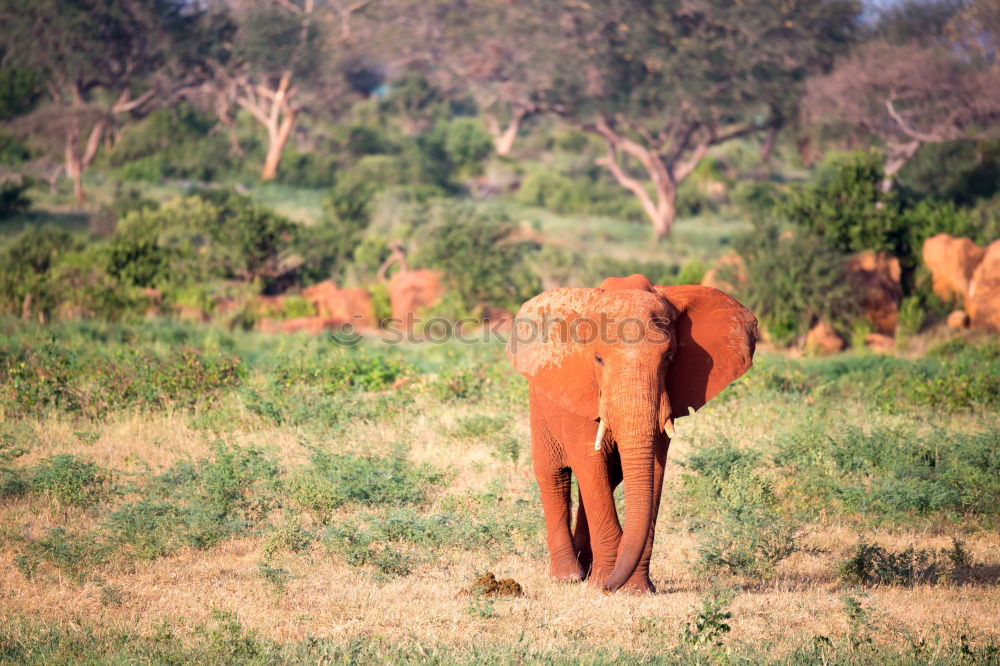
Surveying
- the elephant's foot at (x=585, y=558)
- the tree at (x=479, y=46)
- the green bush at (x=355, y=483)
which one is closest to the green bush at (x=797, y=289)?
the green bush at (x=355, y=483)

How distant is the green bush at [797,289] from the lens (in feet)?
63.1

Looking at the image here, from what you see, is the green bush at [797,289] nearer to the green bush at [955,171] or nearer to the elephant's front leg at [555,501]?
the green bush at [955,171]

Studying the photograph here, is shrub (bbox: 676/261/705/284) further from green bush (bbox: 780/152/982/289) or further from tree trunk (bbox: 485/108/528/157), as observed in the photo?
tree trunk (bbox: 485/108/528/157)

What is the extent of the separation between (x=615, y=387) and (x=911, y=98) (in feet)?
86.9

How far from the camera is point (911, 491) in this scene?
29.7 ft

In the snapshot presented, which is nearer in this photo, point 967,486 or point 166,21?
point 967,486

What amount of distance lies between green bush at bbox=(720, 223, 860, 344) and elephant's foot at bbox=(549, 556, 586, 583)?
506 inches

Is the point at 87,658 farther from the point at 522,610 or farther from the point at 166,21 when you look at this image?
the point at 166,21

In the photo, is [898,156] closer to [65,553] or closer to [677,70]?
[677,70]

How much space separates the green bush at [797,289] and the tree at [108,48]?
80.2ft

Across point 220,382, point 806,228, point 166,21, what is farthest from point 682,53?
point 220,382

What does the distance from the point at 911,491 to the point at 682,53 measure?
25.8 meters

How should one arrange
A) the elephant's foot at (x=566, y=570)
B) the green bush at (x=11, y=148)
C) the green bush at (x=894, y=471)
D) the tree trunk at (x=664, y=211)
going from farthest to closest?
the green bush at (x=11, y=148)
the tree trunk at (x=664, y=211)
the green bush at (x=894, y=471)
the elephant's foot at (x=566, y=570)

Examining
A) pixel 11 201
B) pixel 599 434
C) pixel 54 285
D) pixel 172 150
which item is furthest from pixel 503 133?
pixel 599 434
